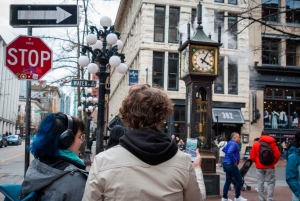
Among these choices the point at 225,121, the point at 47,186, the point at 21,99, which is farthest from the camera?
the point at 21,99

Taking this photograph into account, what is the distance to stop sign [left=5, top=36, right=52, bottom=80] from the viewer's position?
4.88 meters

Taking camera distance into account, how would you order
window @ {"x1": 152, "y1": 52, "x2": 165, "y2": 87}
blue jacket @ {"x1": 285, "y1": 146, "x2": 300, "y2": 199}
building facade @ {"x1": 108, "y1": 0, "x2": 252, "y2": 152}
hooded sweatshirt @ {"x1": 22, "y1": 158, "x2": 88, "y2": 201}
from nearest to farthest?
hooded sweatshirt @ {"x1": 22, "y1": 158, "x2": 88, "y2": 201}, blue jacket @ {"x1": 285, "y1": 146, "x2": 300, "y2": 199}, building facade @ {"x1": 108, "y1": 0, "x2": 252, "y2": 152}, window @ {"x1": 152, "y1": 52, "x2": 165, "y2": 87}

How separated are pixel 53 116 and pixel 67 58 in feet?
63.5

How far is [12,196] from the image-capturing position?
2365mm

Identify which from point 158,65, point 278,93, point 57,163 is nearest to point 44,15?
point 57,163

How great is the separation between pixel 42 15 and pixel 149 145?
3.79 metres

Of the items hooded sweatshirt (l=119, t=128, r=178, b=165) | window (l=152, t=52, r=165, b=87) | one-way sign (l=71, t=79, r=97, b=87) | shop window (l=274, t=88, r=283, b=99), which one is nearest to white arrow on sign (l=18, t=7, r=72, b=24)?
hooded sweatshirt (l=119, t=128, r=178, b=165)

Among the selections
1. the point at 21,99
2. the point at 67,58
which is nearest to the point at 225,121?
the point at 67,58

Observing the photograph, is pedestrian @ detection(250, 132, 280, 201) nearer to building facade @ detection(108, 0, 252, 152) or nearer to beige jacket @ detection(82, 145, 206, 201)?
beige jacket @ detection(82, 145, 206, 201)

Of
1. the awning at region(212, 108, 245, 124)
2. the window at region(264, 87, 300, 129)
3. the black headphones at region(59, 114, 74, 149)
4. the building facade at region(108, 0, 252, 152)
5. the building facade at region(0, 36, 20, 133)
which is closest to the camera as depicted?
the black headphones at region(59, 114, 74, 149)

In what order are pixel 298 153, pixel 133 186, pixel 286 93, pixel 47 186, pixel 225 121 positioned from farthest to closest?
pixel 286 93 → pixel 225 121 → pixel 298 153 → pixel 47 186 → pixel 133 186

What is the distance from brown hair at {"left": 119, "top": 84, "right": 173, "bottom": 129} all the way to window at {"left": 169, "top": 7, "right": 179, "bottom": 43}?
24984 mm

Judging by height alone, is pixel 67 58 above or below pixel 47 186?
above

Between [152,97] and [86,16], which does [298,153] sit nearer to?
[152,97]
